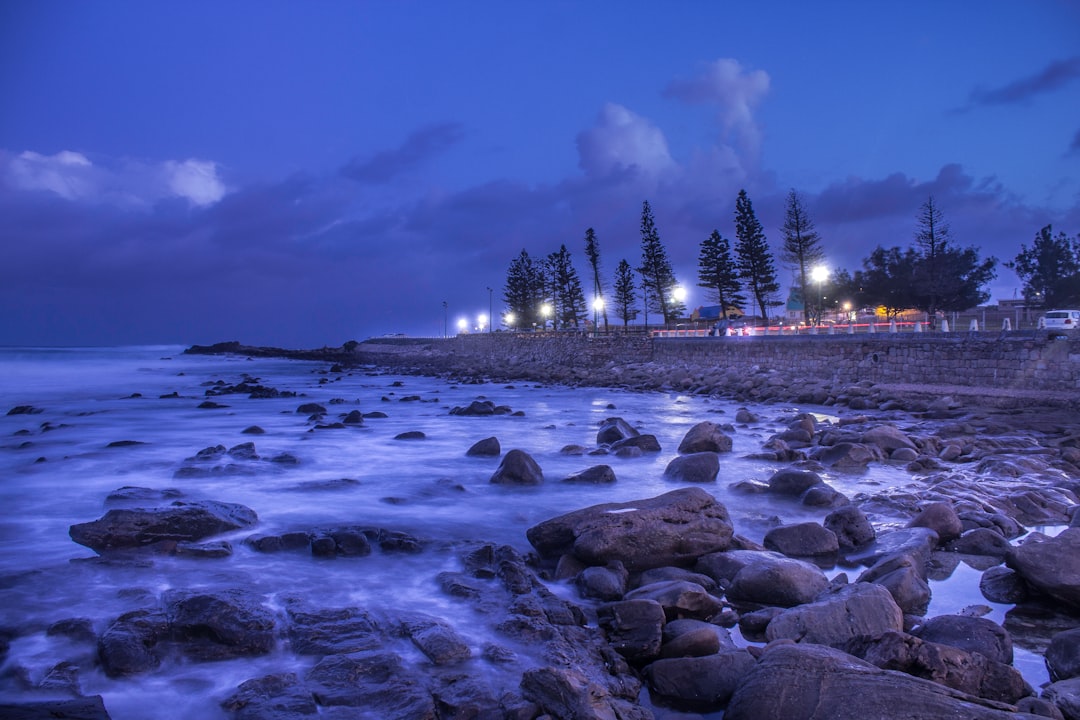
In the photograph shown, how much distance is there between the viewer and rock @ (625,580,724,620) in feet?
15.5

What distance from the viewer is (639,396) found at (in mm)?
28828

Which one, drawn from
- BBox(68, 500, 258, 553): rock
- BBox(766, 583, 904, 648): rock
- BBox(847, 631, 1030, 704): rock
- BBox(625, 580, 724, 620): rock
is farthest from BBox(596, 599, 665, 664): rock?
BBox(68, 500, 258, 553): rock

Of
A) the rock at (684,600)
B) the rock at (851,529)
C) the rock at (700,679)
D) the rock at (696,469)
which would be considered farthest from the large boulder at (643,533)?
the rock at (696,469)

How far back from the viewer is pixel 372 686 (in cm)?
393

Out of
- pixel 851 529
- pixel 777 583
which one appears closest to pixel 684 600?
pixel 777 583

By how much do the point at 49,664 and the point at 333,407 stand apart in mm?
22179

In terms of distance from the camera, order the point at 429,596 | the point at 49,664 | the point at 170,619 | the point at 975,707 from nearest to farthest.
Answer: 1. the point at 975,707
2. the point at 49,664
3. the point at 170,619
4. the point at 429,596

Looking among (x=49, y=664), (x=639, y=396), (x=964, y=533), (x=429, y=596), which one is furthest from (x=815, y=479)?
(x=639, y=396)

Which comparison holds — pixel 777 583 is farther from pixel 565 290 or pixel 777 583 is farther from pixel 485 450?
pixel 565 290

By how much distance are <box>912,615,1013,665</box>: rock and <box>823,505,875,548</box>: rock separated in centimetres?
233

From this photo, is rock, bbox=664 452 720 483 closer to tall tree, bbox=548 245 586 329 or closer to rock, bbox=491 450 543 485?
rock, bbox=491 450 543 485

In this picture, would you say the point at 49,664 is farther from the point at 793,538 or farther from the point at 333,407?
the point at 333,407

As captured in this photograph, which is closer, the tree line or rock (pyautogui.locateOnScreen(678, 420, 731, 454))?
rock (pyautogui.locateOnScreen(678, 420, 731, 454))

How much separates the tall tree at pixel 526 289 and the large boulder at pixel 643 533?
81.5 metres
